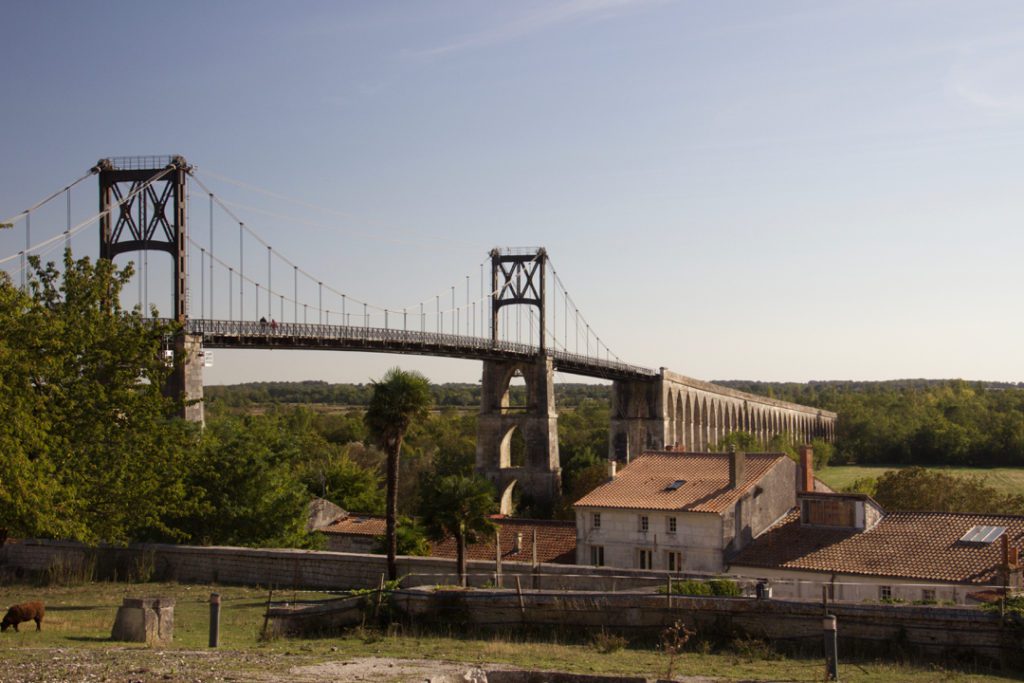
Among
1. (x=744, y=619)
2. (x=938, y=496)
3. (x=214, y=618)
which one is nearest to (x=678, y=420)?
(x=938, y=496)

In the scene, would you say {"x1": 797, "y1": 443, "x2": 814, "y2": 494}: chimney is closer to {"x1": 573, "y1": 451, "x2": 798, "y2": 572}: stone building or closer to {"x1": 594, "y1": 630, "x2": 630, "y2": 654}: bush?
{"x1": 573, "y1": 451, "x2": 798, "y2": 572}: stone building

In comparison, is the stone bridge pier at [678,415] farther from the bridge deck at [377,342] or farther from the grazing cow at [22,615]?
the grazing cow at [22,615]

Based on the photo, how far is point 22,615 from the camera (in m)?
16.4

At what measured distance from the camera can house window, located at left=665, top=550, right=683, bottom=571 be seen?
33875 millimetres

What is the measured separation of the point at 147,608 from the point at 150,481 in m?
7.42

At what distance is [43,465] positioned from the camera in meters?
19.4

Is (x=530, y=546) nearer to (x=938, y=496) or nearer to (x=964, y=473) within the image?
(x=938, y=496)

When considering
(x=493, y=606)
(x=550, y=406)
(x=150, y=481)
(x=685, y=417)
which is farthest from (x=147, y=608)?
(x=685, y=417)

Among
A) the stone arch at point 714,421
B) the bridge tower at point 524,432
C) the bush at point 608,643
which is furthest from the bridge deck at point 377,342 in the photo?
the bush at point 608,643

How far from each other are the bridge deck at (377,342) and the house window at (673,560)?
22161 millimetres

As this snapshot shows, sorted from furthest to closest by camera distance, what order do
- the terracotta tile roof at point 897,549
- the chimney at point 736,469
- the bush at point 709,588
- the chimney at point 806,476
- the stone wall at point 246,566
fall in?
the chimney at point 806,476 → the chimney at point 736,469 → the terracotta tile roof at point 897,549 → the stone wall at point 246,566 → the bush at point 709,588

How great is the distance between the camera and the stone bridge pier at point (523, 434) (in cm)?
6856

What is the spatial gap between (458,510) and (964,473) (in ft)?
267

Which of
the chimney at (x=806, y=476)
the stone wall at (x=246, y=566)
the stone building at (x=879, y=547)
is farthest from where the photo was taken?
the chimney at (x=806, y=476)
